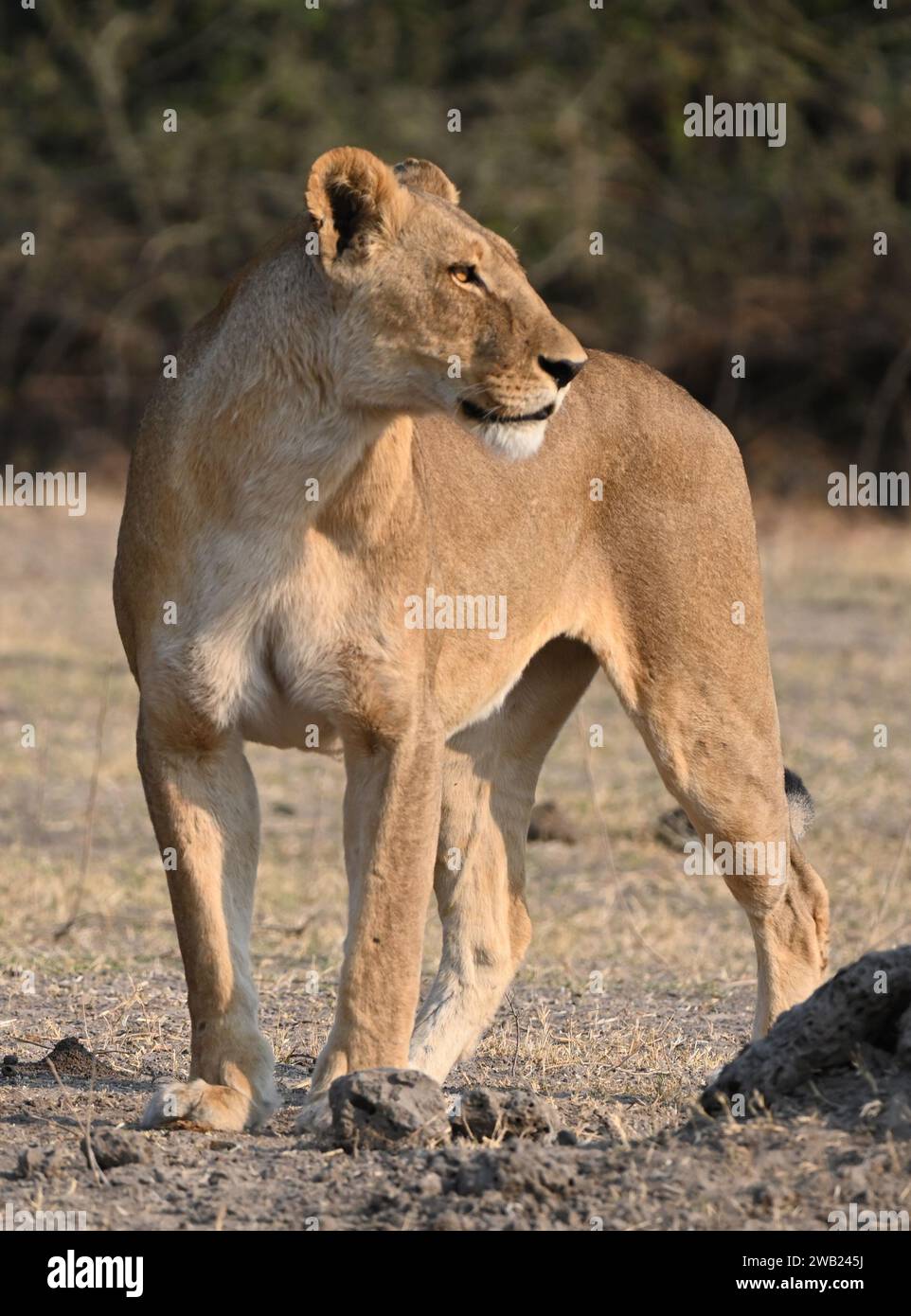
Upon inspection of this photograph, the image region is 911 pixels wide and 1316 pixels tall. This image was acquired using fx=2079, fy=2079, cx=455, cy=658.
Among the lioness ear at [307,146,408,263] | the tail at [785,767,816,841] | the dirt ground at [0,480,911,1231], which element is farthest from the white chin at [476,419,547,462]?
the tail at [785,767,816,841]

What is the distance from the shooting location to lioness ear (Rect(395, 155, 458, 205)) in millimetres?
4484

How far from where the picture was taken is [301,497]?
4.11 metres

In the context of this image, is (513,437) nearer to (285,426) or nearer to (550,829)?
(285,426)

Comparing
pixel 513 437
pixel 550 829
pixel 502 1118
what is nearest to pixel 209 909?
pixel 502 1118

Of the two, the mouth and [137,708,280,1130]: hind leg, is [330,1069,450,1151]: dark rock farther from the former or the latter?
the mouth

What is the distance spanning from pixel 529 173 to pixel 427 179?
13782mm

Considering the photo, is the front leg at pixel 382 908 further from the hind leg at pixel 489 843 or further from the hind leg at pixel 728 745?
the hind leg at pixel 728 745

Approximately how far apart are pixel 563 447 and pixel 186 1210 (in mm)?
2269

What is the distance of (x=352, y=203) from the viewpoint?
162 inches

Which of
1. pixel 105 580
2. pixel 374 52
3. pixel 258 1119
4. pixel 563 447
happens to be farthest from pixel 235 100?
pixel 258 1119

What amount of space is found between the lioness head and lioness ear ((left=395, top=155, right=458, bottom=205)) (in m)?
0.35

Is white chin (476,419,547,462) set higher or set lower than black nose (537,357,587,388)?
lower

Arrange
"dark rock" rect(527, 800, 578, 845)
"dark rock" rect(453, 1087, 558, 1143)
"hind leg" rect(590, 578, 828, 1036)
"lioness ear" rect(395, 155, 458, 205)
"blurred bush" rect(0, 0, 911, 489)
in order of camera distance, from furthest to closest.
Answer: "blurred bush" rect(0, 0, 911, 489), "dark rock" rect(527, 800, 578, 845), "hind leg" rect(590, 578, 828, 1036), "lioness ear" rect(395, 155, 458, 205), "dark rock" rect(453, 1087, 558, 1143)
